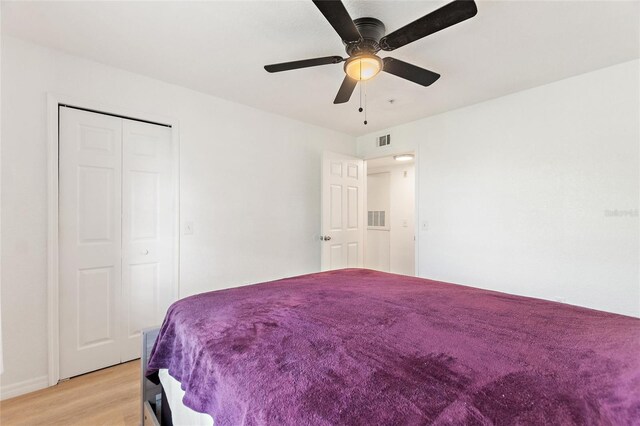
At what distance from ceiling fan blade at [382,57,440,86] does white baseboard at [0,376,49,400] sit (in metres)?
3.17

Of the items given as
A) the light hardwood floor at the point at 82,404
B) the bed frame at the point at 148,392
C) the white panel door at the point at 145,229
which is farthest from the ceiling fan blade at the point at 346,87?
the light hardwood floor at the point at 82,404

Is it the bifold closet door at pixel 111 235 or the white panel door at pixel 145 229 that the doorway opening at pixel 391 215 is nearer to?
the white panel door at pixel 145 229

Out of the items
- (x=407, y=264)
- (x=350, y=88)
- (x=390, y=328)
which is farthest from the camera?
(x=407, y=264)

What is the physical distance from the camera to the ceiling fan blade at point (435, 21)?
124cm

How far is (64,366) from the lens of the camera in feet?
7.06

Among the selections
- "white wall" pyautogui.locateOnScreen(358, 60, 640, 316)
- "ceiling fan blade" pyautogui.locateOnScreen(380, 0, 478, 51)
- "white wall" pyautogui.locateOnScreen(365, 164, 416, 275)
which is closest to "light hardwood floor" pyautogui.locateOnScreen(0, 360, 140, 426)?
"ceiling fan blade" pyautogui.locateOnScreen(380, 0, 478, 51)

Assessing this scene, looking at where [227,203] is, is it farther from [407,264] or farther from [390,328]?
[407,264]

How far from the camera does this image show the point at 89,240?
2.28 metres

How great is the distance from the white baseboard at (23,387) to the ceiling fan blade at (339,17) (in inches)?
117

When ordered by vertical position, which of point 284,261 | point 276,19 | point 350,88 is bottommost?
point 284,261

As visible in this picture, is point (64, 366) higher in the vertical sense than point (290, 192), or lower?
lower

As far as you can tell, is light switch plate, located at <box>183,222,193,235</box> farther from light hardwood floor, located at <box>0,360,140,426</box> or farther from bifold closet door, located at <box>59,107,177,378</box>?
light hardwood floor, located at <box>0,360,140,426</box>

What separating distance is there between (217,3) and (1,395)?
9.33 ft

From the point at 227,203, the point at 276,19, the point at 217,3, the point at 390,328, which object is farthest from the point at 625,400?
the point at 227,203
